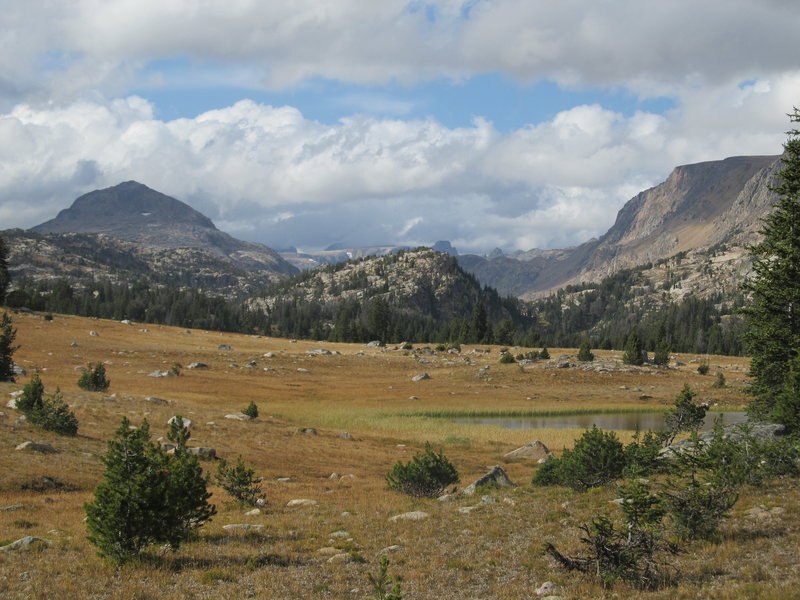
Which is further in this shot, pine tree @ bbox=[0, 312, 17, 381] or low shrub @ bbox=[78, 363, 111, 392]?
low shrub @ bbox=[78, 363, 111, 392]

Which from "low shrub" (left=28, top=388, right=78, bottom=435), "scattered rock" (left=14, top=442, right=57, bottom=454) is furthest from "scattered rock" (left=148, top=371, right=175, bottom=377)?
"scattered rock" (left=14, top=442, right=57, bottom=454)

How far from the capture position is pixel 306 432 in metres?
43.3

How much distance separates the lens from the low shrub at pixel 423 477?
81.8 ft

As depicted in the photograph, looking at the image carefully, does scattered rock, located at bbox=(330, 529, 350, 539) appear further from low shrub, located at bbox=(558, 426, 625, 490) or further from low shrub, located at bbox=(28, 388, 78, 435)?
low shrub, located at bbox=(28, 388, 78, 435)

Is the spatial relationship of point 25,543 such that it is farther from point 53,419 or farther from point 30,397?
point 30,397

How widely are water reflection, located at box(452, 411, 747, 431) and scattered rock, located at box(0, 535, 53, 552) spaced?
48561 mm

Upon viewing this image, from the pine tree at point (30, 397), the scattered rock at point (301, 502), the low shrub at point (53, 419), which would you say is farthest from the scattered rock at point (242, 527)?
the pine tree at point (30, 397)

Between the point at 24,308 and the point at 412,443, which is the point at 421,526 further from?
the point at 24,308

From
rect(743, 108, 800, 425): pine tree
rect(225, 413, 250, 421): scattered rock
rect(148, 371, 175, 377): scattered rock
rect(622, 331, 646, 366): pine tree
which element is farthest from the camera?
rect(622, 331, 646, 366): pine tree

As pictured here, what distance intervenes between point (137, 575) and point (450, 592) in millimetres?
6907

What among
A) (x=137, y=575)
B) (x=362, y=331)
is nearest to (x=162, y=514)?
(x=137, y=575)

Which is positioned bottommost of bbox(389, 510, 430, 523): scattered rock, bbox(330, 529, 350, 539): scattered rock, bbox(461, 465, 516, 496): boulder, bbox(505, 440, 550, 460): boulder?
bbox(505, 440, 550, 460): boulder

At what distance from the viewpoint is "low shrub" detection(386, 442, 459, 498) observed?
2494cm

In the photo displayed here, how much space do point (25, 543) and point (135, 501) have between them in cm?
399
